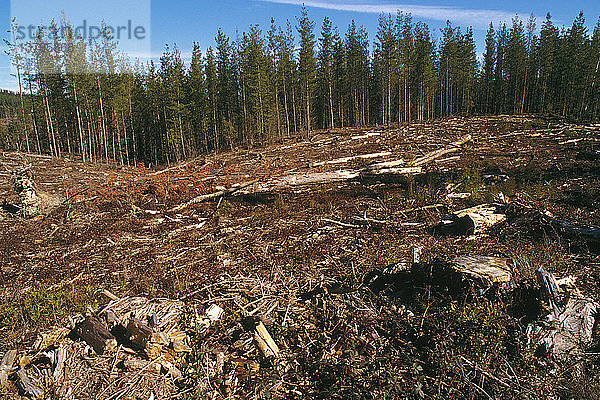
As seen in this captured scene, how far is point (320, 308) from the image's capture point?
14.8ft

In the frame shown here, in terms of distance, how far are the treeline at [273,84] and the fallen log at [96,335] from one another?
103 ft

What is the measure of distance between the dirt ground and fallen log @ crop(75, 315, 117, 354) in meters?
0.79

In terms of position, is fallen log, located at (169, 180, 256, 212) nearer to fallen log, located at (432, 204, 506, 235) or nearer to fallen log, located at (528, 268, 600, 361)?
fallen log, located at (432, 204, 506, 235)

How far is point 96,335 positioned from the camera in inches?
145

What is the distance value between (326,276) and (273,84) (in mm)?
35015

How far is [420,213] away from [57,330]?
295 inches

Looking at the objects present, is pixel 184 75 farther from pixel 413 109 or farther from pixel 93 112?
pixel 413 109

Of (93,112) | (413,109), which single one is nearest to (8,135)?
(93,112)

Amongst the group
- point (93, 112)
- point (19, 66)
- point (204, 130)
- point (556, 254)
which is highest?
point (19, 66)

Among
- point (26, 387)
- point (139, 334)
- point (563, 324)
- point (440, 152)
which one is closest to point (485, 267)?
point (563, 324)

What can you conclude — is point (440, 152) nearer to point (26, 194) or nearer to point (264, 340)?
point (264, 340)

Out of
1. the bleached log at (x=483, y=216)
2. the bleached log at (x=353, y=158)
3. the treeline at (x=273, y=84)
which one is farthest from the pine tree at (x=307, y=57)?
the bleached log at (x=483, y=216)

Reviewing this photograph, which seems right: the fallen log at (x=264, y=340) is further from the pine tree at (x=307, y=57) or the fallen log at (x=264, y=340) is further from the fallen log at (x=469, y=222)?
the pine tree at (x=307, y=57)

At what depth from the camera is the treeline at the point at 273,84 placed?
34625mm
